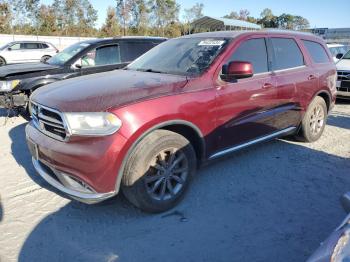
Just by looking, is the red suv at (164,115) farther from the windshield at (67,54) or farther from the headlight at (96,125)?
the windshield at (67,54)

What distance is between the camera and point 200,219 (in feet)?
11.5

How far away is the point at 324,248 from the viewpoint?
1656 mm

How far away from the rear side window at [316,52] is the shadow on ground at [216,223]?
1948 millimetres

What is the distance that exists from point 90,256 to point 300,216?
2109 millimetres

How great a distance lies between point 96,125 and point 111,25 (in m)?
47.8

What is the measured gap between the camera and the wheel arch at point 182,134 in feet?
10.4

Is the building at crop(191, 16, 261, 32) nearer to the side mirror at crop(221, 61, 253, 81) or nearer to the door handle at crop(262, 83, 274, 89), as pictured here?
the door handle at crop(262, 83, 274, 89)

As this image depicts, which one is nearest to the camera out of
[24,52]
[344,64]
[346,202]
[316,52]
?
[346,202]

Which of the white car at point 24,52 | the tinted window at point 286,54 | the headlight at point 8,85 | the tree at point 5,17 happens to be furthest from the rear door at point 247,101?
the tree at point 5,17

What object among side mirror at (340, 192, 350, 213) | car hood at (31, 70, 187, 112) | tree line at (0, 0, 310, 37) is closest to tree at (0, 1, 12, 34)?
tree line at (0, 0, 310, 37)

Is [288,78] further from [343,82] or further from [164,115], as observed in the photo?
[343,82]

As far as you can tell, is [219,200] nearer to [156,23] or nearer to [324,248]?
[324,248]

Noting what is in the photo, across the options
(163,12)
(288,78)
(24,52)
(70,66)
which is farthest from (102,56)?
(163,12)

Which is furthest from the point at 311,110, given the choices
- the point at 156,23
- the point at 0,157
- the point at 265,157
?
the point at 156,23
